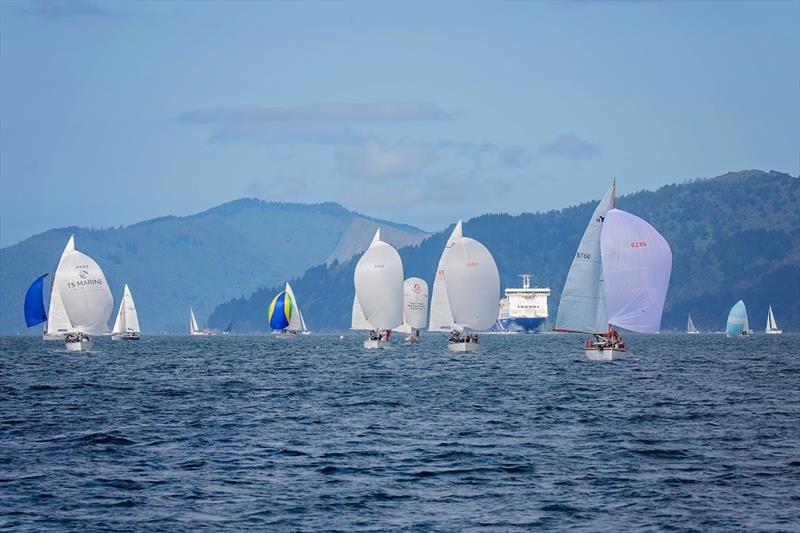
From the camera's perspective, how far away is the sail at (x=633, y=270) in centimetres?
8781

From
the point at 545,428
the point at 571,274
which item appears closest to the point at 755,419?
the point at 545,428

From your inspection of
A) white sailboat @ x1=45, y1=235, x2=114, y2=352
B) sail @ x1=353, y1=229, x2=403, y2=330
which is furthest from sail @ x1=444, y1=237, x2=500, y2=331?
white sailboat @ x1=45, y1=235, x2=114, y2=352

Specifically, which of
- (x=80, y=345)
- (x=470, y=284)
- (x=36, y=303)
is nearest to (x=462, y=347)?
(x=470, y=284)

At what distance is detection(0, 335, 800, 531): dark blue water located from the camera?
99.3 feet

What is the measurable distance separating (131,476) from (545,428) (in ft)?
56.5

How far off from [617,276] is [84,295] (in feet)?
185

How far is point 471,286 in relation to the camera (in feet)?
365

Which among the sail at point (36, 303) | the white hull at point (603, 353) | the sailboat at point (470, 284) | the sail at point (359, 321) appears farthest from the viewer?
the sail at point (36, 303)

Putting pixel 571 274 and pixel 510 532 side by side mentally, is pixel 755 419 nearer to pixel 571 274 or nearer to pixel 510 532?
pixel 510 532

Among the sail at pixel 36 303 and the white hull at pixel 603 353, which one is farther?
the sail at pixel 36 303

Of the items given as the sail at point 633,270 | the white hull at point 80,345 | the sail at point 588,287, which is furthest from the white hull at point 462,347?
the white hull at point 80,345

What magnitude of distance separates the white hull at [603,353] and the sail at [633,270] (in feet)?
25.5

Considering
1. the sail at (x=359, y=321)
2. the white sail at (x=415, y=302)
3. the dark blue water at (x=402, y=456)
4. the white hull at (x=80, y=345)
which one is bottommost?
the dark blue water at (x=402, y=456)

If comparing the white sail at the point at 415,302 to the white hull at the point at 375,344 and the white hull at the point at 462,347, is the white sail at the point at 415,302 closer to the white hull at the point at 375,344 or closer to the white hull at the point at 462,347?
the white hull at the point at 375,344
